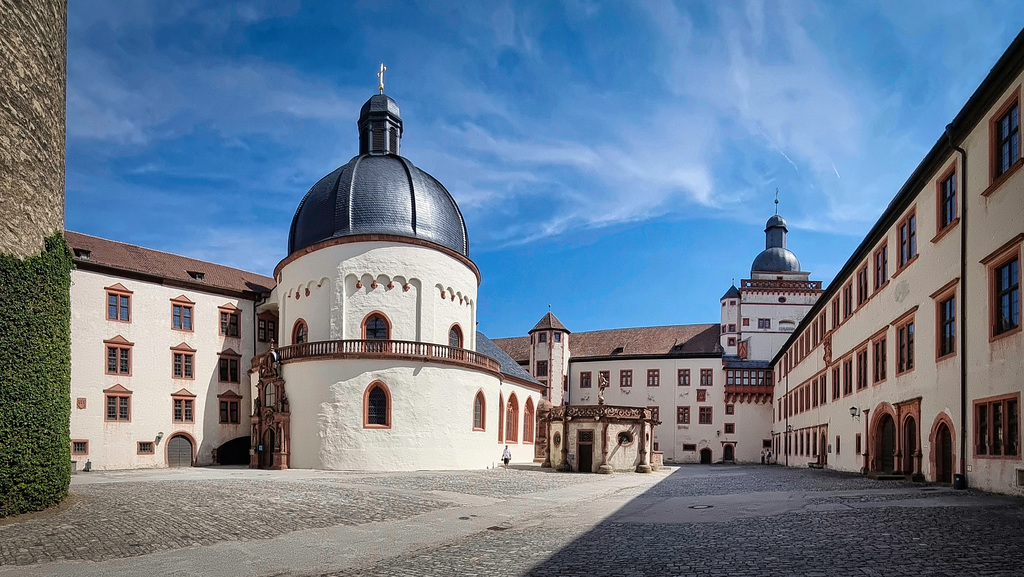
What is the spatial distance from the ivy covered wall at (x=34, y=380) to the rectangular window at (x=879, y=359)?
24446 mm

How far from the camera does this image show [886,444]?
26.3m

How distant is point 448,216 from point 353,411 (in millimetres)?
11874

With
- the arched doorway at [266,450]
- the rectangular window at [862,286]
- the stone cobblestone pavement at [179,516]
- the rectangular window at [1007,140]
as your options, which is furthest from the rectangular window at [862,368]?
the arched doorway at [266,450]

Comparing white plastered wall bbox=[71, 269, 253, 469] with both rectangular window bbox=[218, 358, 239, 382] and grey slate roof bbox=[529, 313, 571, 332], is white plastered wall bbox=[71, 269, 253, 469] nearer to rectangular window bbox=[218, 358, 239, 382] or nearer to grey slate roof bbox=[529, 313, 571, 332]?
rectangular window bbox=[218, 358, 239, 382]

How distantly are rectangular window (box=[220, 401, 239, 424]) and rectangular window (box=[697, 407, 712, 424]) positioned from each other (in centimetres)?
3946

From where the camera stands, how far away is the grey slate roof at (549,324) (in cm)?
6538

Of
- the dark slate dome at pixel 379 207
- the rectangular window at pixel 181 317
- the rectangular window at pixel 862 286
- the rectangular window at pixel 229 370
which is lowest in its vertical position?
the rectangular window at pixel 229 370

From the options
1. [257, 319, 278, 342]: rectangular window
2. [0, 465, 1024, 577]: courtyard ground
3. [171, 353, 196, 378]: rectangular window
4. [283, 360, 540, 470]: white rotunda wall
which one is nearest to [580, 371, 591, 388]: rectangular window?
[257, 319, 278, 342]: rectangular window

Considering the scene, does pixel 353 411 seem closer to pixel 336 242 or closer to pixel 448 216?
pixel 336 242

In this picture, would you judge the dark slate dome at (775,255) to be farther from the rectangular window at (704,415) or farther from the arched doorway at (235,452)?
the arched doorway at (235,452)

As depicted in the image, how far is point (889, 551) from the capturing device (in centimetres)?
916

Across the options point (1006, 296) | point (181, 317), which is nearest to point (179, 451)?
point (181, 317)

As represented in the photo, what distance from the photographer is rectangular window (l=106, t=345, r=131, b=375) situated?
34625 millimetres

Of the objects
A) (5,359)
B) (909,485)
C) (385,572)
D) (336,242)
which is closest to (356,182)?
(336,242)
